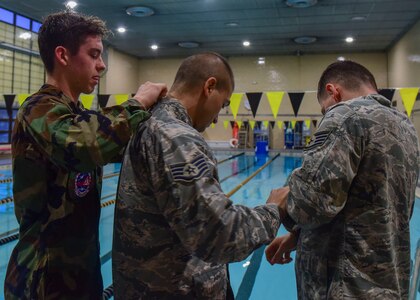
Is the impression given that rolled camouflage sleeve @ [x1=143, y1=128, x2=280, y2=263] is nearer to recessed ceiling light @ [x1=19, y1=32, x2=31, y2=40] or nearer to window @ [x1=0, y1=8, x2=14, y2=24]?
window @ [x1=0, y1=8, x2=14, y2=24]

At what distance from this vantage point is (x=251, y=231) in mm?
1087

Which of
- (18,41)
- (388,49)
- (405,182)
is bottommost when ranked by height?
(405,182)

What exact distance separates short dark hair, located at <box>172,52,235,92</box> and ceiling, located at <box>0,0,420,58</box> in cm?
988

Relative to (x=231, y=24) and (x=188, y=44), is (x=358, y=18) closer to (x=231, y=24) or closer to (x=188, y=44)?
(x=231, y=24)

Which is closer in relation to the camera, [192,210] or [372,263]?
[192,210]

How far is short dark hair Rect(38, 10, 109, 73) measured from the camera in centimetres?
142

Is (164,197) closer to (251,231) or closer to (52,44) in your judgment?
(251,231)

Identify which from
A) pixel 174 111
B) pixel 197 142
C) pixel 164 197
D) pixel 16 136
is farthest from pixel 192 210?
pixel 16 136

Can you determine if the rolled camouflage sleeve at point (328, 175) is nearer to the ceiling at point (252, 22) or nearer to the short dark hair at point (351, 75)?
the short dark hair at point (351, 75)

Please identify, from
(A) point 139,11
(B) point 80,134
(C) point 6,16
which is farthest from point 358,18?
(B) point 80,134

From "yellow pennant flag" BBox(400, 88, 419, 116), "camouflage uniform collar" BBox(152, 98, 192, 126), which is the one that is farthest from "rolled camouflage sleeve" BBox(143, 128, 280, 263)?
"yellow pennant flag" BBox(400, 88, 419, 116)

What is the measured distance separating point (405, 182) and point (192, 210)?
34.5 inches

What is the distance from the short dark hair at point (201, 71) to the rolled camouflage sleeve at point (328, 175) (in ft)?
1.41

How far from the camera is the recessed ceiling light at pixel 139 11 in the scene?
11016 millimetres
